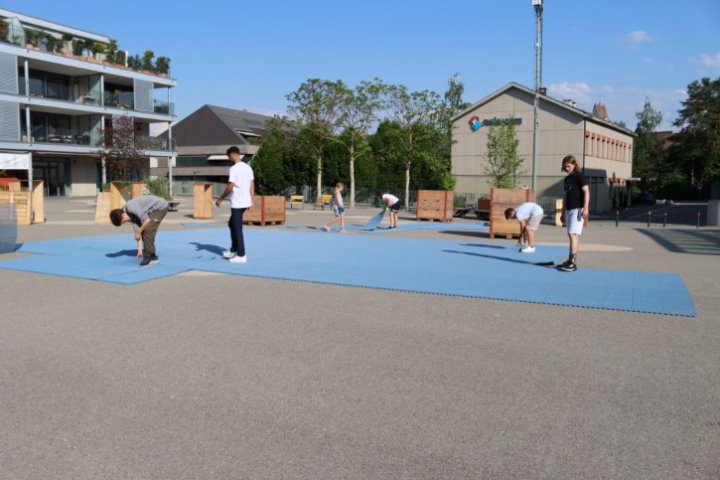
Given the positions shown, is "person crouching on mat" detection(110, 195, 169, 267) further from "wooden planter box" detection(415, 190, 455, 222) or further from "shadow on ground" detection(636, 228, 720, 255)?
"wooden planter box" detection(415, 190, 455, 222)

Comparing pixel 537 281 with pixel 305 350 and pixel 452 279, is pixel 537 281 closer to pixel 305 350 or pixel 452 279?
pixel 452 279

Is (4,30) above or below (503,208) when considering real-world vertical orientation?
above

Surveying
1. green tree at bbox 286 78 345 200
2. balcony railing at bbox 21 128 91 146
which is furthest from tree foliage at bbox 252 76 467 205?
balcony railing at bbox 21 128 91 146

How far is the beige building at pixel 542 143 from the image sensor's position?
41.9 metres

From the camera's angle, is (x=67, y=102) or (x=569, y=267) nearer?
(x=569, y=267)

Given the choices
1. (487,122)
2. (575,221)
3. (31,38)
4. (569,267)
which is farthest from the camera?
(487,122)

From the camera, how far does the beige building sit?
41.9 m

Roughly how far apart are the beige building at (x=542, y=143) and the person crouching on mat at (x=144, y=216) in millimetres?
31477

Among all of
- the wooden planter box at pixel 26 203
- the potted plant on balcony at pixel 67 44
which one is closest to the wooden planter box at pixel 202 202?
the wooden planter box at pixel 26 203

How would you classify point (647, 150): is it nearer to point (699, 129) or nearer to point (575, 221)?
point (699, 129)

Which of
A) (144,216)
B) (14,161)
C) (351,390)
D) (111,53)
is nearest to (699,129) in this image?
(111,53)

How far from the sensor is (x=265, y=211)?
72.2 ft

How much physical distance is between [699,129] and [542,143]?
1854 inches

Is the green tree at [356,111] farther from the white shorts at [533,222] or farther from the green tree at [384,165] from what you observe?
the white shorts at [533,222]
